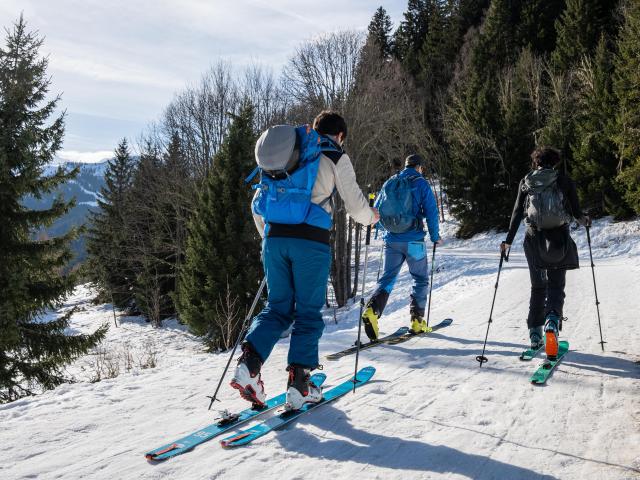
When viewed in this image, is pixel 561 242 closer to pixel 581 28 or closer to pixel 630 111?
pixel 630 111

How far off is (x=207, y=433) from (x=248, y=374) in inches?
18.4

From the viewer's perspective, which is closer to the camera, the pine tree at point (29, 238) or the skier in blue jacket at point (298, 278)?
the skier in blue jacket at point (298, 278)

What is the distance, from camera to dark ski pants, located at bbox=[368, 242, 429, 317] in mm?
6199

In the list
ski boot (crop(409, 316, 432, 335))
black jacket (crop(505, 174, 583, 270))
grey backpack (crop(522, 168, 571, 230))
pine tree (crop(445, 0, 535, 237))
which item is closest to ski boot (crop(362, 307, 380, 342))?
ski boot (crop(409, 316, 432, 335))

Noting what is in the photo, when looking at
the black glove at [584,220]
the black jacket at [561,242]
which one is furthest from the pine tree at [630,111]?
the black jacket at [561,242]

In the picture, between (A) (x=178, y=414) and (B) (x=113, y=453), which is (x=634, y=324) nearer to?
(A) (x=178, y=414)

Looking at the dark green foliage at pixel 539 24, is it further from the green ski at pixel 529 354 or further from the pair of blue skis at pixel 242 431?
the pair of blue skis at pixel 242 431

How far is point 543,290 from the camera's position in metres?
5.19

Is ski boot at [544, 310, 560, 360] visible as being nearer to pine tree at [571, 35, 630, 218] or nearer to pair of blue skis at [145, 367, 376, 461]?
pair of blue skis at [145, 367, 376, 461]

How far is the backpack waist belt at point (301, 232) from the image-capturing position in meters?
3.41

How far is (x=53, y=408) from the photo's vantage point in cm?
397

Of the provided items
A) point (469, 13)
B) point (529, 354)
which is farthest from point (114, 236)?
point (469, 13)

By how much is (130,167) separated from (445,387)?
34.4m

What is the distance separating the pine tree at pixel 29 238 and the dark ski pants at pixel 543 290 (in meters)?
11.2
